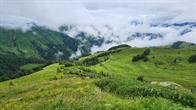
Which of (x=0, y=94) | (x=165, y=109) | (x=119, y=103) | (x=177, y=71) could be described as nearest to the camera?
(x=165, y=109)

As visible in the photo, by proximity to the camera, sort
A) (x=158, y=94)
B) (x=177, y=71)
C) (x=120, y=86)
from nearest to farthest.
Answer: (x=158, y=94)
(x=120, y=86)
(x=177, y=71)

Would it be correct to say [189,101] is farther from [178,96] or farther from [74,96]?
[74,96]

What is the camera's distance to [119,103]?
84.2ft

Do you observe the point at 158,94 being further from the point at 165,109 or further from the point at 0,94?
the point at 0,94

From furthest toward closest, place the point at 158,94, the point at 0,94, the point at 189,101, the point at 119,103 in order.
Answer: the point at 0,94 → the point at 158,94 → the point at 189,101 → the point at 119,103

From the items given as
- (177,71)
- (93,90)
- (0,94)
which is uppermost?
(93,90)

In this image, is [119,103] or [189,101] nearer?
[119,103]

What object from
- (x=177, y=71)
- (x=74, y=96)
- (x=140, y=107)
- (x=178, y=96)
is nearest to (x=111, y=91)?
(x=74, y=96)

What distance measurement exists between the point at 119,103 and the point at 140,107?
2.01 meters

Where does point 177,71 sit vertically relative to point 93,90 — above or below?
below

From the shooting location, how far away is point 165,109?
23.6 metres

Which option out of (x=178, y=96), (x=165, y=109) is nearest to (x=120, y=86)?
(x=178, y=96)

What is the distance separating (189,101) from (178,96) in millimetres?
1180

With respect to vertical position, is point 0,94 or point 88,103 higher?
point 88,103
